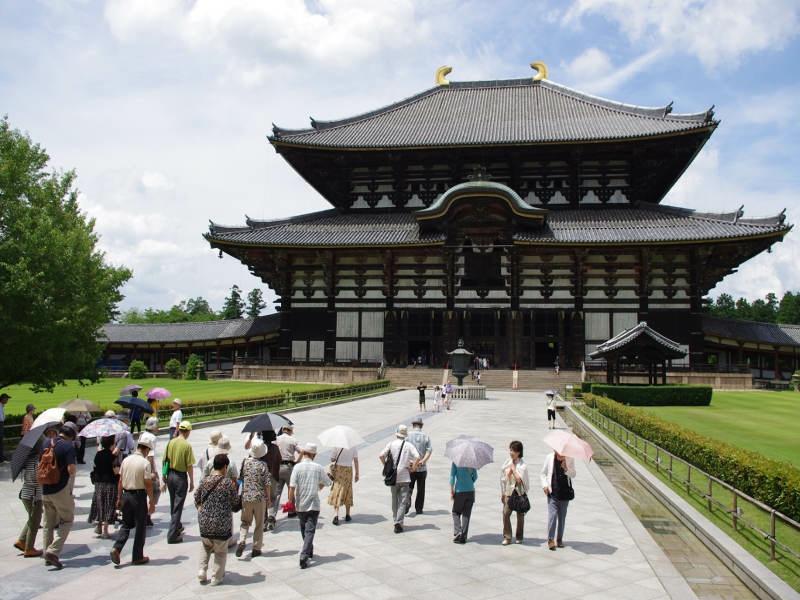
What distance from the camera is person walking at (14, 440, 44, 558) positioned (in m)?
9.60

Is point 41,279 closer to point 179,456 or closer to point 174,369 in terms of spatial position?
point 179,456

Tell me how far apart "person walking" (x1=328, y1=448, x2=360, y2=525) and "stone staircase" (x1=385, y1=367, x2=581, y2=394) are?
30057mm

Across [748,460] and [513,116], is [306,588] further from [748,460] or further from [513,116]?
[513,116]

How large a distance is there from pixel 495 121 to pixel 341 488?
47.2 m

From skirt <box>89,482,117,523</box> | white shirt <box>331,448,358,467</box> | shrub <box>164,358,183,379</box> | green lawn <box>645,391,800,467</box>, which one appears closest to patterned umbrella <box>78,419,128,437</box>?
skirt <box>89,482,117,523</box>

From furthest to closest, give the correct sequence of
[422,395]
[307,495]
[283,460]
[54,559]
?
[422,395] < [283,460] < [307,495] < [54,559]

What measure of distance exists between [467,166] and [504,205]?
698 cm

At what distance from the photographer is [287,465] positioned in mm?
11688

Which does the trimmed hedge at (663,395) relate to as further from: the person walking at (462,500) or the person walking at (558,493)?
the person walking at (462,500)

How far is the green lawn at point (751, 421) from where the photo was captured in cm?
1725

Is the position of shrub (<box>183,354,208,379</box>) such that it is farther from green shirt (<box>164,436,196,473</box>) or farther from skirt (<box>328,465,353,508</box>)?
skirt (<box>328,465,353,508</box>)

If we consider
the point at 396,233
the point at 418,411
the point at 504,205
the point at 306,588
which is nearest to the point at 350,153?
the point at 396,233

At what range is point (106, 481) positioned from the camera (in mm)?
10297

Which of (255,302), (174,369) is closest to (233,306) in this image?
(255,302)
